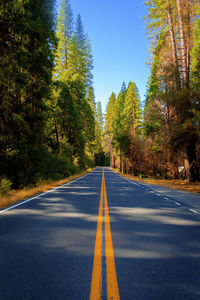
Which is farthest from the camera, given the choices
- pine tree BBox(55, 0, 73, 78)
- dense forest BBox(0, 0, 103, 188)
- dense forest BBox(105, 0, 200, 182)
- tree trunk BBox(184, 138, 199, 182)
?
pine tree BBox(55, 0, 73, 78)

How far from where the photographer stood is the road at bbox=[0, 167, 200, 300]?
311 cm

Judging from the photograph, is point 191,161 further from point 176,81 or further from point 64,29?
point 64,29

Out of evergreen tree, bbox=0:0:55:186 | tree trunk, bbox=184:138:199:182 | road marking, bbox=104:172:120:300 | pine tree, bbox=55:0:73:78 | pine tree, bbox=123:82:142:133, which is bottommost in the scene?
road marking, bbox=104:172:120:300

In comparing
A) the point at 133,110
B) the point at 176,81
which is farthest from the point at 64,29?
the point at 176,81

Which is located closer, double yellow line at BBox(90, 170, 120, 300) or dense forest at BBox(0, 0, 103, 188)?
double yellow line at BBox(90, 170, 120, 300)

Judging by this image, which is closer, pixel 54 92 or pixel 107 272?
pixel 107 272

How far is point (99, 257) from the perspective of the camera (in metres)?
4.28

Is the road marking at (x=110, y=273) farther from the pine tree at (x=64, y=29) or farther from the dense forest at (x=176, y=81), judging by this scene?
the pine tree at (x=64, y=29)

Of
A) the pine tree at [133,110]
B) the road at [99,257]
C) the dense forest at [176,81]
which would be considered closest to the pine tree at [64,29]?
the pine tree at [133,110]

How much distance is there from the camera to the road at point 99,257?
3113 millimetres

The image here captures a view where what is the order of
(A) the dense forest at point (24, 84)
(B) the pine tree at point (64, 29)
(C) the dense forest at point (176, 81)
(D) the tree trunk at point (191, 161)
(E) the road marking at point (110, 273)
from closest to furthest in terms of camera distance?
(E) the road marking at point (110, 273) → (A) the dense forest at point (24, 84) → (C) the dense forest at point (176, 81) → (D) the tree trunk at point (191, 161) → (B) the pine tree at point (64, 29)

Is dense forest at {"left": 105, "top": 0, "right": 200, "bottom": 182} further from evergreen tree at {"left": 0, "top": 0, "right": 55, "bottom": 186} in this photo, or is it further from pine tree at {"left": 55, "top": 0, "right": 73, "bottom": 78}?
pine tree at {"left": 55, "top": 0, "right": 73, "bottom": 78}

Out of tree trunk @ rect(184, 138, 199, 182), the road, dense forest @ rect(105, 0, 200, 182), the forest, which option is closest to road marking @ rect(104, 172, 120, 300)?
the road

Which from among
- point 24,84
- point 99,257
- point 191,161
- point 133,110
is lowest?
point 99,257
